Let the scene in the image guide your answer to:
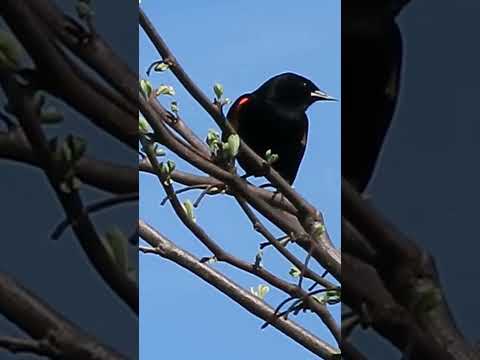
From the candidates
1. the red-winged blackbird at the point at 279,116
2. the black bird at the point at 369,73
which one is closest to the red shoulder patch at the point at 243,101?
the red-winged blackbird at the point at 279,116

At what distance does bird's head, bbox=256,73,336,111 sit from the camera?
6.21ft

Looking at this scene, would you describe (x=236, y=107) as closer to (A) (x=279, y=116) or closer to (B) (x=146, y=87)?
(A) (x=279, y=116)

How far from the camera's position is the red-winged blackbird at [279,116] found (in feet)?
5.98

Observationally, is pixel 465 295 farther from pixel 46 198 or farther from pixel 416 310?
pixel 46 198

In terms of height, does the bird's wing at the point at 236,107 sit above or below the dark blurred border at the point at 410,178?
→ above

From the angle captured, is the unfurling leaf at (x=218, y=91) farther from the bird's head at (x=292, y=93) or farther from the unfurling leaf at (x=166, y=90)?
the bird's head at (x=292, y=93)

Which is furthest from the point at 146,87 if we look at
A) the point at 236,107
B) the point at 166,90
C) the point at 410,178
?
the point at 236,107

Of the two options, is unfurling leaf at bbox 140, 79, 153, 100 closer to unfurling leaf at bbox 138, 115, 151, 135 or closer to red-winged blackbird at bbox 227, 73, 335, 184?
unfurling leaf at bbox 138, 115, 151, 135

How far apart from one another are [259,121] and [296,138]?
0.08 m

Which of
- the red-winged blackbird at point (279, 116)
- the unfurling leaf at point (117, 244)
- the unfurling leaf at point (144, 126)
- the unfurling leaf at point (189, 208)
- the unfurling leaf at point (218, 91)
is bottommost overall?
the unfurling leaf at point (117, 244)

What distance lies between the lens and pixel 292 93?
1905 mm

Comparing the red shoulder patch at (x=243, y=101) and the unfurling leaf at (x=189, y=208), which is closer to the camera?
the unfurling leaf at (x=189, y=208)

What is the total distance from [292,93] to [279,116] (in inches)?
2.2

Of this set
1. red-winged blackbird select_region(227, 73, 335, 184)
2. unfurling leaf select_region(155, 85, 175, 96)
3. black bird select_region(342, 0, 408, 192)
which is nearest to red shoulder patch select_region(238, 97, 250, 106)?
red-winged blackbird select_region(227, 73, 335, 184)
